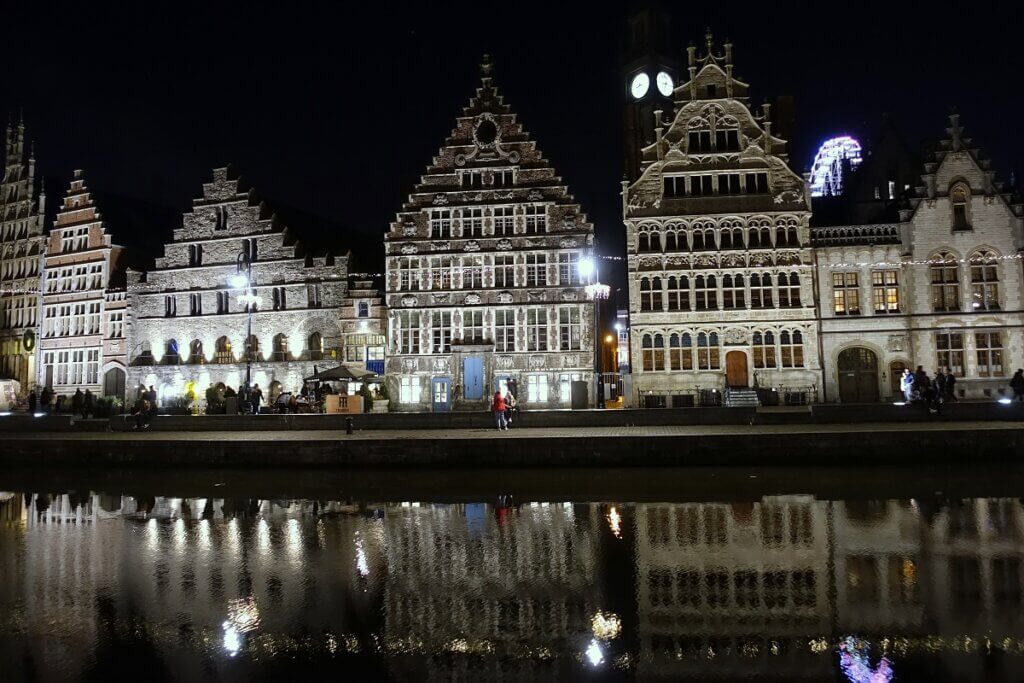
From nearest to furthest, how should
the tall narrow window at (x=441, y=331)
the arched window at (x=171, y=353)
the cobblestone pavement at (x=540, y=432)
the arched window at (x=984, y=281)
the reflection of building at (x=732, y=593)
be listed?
1. the reflection of building at (x=732, y=593)
2. the cobblestone pavement at (x=540, y=432)
3. the arched window at (x=984, y=281)
4. the tall narrow window at (x=441, y=331)
5. the arched window at (x=171, y=353)

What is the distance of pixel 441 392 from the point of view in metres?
38.7

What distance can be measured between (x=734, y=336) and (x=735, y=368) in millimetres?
1658

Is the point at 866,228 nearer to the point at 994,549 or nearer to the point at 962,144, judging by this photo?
the point at 962,144

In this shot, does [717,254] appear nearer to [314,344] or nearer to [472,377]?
[472,377]

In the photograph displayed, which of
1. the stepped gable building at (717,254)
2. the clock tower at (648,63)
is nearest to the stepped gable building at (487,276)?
the stepped gable building at (717,254)

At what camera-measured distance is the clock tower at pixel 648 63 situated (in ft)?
174

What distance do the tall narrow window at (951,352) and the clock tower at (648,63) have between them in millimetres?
24397

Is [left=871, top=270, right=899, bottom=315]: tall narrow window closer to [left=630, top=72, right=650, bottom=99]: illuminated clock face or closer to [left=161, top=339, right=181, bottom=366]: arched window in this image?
[left=630, top=72, right=650, bottom=99]: illuminated clock face

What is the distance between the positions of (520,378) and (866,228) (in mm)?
19796

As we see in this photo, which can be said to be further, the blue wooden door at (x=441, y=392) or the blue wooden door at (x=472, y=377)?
the blue wooden door at (x=441, y=392)

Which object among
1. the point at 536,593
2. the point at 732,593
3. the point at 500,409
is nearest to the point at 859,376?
the point at 500,409

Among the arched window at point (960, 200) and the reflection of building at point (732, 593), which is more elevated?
the arched window at point (960, 200)

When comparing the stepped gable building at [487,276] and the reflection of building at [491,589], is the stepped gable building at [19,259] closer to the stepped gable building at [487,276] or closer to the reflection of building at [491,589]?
the stepped gable building at [487,276]

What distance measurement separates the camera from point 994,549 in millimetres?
10625
